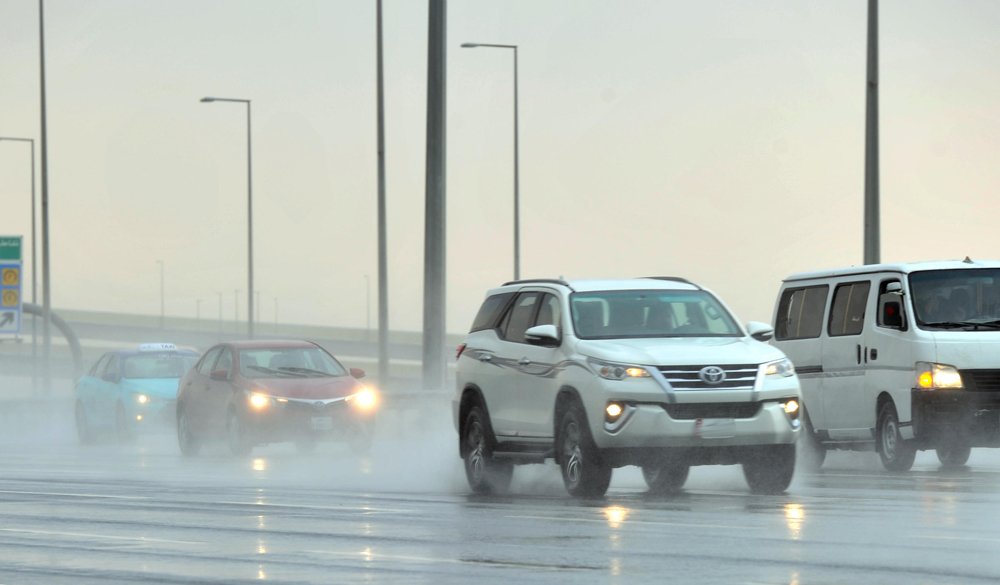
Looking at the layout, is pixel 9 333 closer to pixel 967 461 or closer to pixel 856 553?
pixel 967 461

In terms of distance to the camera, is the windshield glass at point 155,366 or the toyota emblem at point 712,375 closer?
the toyota emblem at point 712,375

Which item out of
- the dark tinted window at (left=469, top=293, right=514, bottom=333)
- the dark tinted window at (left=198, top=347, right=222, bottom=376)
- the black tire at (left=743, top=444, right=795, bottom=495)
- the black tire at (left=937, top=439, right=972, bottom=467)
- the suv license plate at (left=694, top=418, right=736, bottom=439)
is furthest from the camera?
the dark tinted window at (left=198, top=347, right=222, bottom=376)

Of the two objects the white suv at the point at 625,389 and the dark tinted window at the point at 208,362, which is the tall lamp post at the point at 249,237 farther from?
the white suv at the point at 625,389

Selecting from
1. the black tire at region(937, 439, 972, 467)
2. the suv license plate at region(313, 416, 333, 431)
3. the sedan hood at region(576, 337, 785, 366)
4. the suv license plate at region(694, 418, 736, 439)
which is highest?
the sedan hood at region(576, 337, 785, 366)

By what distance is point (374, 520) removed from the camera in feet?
39.3

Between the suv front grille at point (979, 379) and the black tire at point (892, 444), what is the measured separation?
0.78 metres

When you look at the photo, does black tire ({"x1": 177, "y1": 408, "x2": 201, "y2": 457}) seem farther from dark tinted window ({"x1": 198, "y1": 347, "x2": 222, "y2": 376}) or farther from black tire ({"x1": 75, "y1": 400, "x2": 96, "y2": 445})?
black tire ({"x1": 75, "y1": 400, "x2": 96, "y2": 445})

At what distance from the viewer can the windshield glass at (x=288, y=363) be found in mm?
22938

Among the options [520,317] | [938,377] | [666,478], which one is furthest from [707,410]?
[938,377]

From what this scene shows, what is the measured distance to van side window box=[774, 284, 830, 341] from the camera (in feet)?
59.7

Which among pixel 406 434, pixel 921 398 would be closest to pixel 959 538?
pixel 921 398

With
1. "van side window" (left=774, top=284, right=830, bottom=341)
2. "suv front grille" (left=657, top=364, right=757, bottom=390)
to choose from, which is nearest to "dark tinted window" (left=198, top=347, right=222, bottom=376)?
"van side window" (left=774, top=284, right=830, bottom=341)

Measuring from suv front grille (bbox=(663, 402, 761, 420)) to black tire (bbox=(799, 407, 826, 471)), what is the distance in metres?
5.18

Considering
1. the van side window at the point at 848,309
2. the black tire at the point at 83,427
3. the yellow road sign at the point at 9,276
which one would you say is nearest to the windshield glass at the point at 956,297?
the van side window at the point at 848,309
